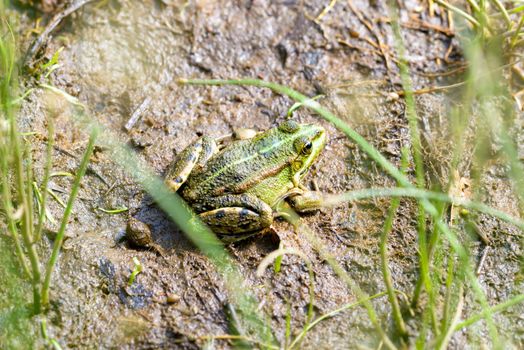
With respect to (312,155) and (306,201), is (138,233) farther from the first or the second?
(312,155)

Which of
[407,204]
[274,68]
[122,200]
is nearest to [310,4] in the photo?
[274,68]

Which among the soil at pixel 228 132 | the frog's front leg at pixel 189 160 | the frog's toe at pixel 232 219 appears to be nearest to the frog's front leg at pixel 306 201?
the soil at pixel 228 132

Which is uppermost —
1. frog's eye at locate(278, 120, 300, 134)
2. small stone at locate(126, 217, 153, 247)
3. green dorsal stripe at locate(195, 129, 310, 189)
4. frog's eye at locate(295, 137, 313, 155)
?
frog's eye at locate(278, 120, 300, 134)

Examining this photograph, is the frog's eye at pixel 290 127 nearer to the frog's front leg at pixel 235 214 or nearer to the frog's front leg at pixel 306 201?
the frog's front leg at pixel 306 201

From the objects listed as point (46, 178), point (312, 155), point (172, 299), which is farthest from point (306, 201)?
point (46, 178)

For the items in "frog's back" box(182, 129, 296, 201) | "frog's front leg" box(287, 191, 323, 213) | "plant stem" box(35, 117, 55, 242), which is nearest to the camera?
"plant stem" box(35, 117, 55, 242)

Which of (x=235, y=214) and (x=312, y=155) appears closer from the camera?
(x=235, y=214)

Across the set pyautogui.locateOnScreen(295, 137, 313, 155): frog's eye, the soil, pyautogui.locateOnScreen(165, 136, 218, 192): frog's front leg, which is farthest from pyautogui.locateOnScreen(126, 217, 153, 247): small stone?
pyautogui.locateOnScreen(295, 137, 313, 155): frog's eye

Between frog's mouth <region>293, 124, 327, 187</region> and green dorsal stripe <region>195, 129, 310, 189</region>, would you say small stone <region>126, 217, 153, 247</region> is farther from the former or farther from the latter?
frog's mouth <region>293, 124, 327, 187</region>
